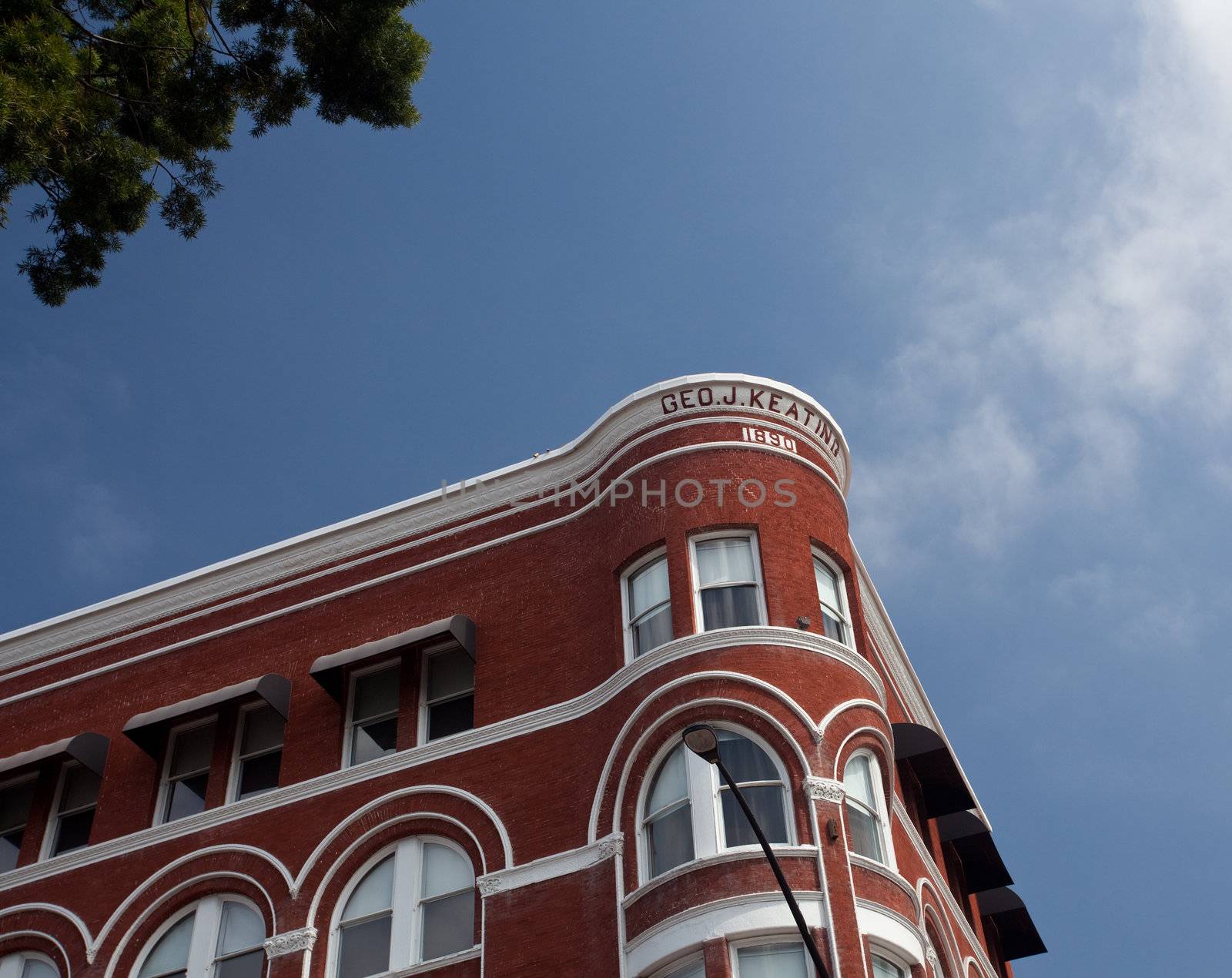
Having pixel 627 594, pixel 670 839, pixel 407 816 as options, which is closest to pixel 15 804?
pixel 407 816

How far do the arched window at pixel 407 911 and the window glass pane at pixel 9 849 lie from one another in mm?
7738

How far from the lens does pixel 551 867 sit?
25281 millimetres

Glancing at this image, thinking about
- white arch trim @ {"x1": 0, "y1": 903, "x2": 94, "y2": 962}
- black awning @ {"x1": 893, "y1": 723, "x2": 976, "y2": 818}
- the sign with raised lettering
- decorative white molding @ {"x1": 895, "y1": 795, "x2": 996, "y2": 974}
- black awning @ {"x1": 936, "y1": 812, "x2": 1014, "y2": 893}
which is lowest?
white arch trim @ {"x1": 0, "y1": 903, "x2": 94, "y2": 962}

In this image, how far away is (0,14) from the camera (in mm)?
19594

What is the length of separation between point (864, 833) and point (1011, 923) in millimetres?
14081

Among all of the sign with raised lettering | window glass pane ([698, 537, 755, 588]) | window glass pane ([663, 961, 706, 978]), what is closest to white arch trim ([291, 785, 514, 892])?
window glass pane ([663, 961, 706, 978])

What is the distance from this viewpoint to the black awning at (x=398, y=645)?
1126 inches

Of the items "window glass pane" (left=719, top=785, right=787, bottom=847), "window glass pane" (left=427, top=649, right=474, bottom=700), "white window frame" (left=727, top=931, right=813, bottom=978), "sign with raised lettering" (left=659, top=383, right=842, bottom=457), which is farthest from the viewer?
"sign with raised lettering" (left=659, top=383, right=842, bottom=457)

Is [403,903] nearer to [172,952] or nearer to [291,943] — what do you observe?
[291,943]

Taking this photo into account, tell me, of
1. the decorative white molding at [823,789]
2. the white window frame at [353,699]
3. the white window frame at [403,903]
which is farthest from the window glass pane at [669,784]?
the white window frame at [353,699]

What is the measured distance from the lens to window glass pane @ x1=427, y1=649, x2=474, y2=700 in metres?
29.1

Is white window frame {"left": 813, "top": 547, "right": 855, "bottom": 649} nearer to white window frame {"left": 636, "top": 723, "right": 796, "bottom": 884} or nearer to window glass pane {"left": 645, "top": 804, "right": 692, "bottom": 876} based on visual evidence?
white window frame {"left": 636, "top": 723, "right": 796, "bottom": 884}

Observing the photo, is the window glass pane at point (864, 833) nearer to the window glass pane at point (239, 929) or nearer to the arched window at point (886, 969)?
the arched window at point (886, 969)

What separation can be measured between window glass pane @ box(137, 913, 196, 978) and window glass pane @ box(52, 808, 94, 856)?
11.2 feet
